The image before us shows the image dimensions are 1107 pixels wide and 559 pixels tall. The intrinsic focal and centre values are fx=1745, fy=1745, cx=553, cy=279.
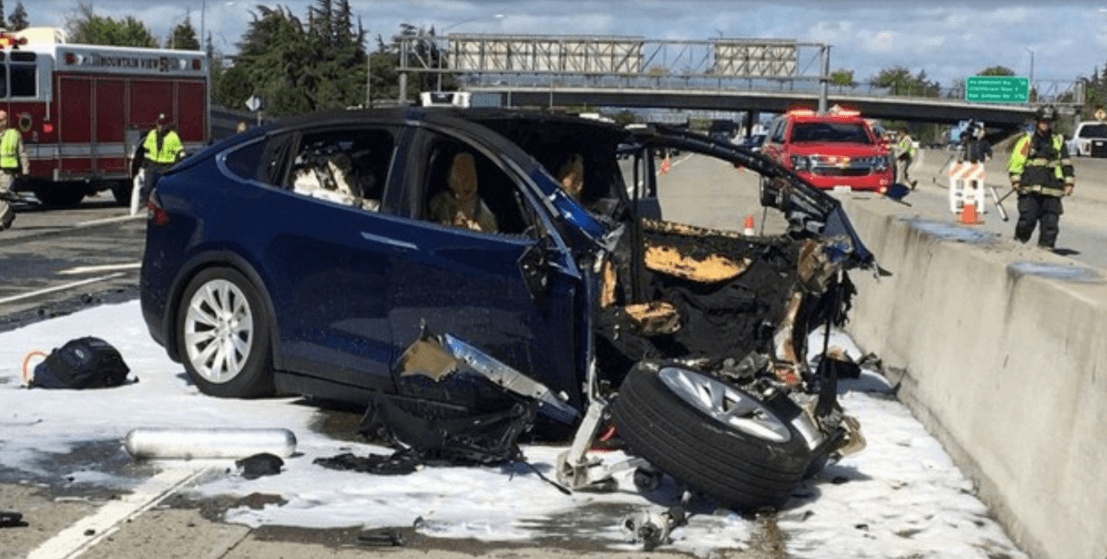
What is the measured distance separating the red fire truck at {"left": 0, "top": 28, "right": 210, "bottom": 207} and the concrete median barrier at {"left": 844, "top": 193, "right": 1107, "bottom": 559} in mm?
22774

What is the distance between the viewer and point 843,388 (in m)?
10.3

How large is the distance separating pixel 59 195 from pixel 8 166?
823cm

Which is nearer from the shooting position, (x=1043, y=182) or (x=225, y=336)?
(x=225, y=336)

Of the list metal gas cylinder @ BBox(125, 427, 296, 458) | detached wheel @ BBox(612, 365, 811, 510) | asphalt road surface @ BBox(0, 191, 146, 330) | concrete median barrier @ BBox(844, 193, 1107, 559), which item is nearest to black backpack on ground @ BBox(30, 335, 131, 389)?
metal gas cylinder @ BBox(125, 427, 296, 458)

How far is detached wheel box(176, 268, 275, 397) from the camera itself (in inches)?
356

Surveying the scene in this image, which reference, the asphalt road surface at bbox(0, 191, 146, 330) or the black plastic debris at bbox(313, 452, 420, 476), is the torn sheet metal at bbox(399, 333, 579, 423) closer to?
the black plastic debris at bbox(313, 452, 420, 476)

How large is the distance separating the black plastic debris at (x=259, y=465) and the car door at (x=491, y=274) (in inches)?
40.3

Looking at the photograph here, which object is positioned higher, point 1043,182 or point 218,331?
point 1043,182

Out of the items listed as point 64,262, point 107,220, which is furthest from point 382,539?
point 107,220

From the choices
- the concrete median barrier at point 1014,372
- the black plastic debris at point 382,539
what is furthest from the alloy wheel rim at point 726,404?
the black plastic debris at point 382,539

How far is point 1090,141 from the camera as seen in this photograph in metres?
66.0

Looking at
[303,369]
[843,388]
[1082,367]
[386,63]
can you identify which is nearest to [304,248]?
[303,369]

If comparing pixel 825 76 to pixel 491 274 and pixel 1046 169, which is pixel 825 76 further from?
pixel 491 274

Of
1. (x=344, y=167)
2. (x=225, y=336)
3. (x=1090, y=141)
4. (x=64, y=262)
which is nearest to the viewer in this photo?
(x=344, y=167)
